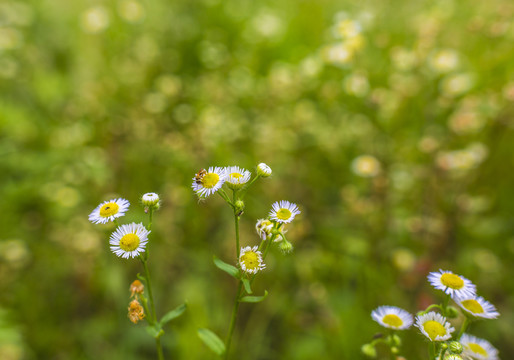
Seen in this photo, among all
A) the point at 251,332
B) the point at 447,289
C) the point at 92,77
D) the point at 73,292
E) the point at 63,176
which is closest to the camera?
the point at 447,289

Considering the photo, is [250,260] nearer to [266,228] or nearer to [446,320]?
[266,228]

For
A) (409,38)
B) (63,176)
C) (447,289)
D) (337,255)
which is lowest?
(447,289)

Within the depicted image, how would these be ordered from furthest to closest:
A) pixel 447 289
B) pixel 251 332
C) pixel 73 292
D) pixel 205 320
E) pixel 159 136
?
pixel 159 136
pixel 73 292
pixel 251 332
pixel 205 320
pixel 447 289

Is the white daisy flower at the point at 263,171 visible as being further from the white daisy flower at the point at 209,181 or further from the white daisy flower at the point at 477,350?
the white daisy flower at the point at 477,350

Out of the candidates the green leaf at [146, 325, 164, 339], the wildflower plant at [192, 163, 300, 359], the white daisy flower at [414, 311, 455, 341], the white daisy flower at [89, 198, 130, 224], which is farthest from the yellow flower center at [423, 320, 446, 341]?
the white daisy flower at [89, 198, 130, 224]

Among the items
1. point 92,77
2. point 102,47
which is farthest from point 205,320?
point 102,47

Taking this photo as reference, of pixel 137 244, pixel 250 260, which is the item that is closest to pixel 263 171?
pixel 250 260

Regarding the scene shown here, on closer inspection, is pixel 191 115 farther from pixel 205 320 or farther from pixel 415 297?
pixel 415 297
